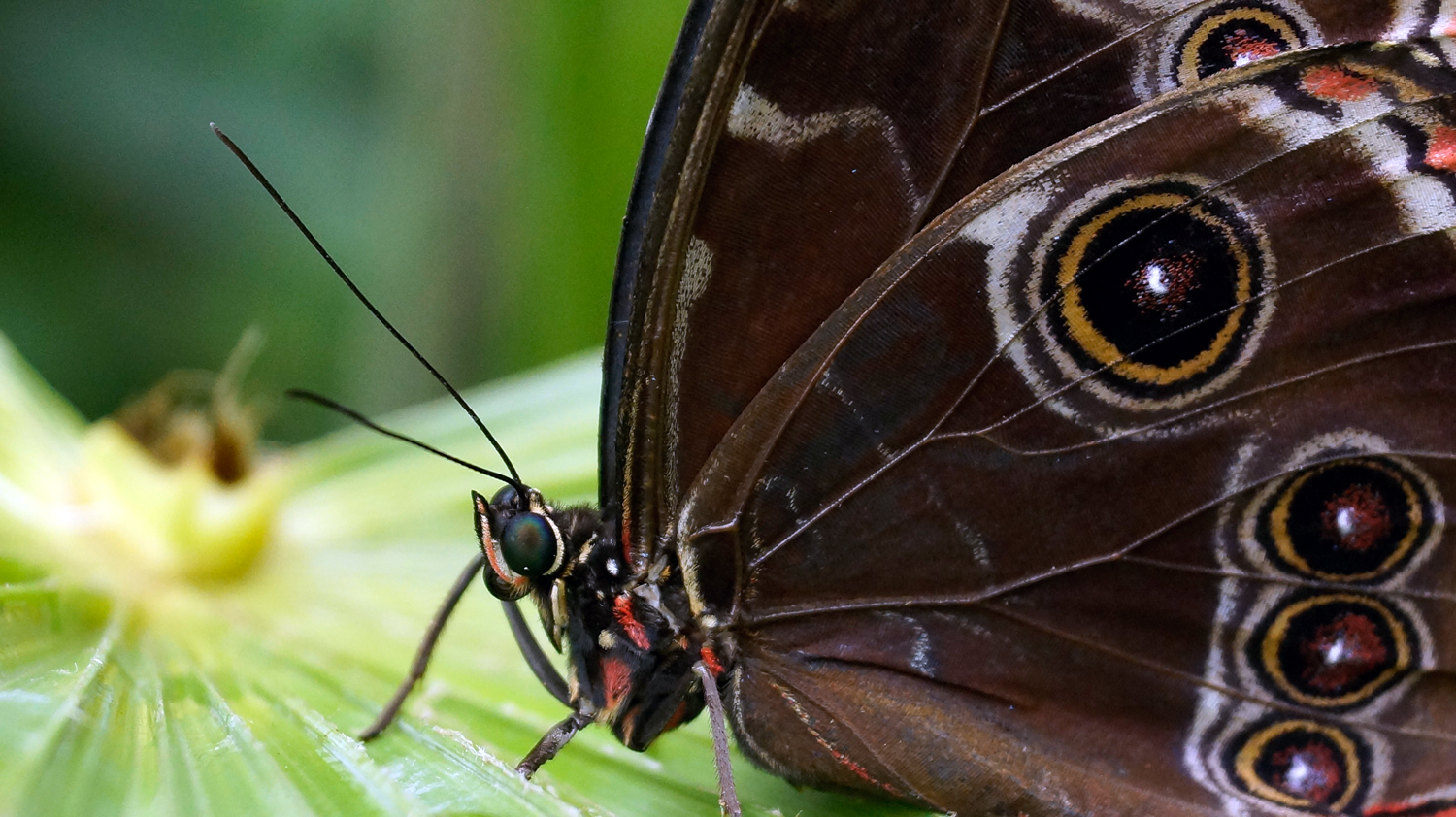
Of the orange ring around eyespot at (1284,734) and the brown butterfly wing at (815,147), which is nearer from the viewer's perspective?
the brown butterfly wing at (815,147)

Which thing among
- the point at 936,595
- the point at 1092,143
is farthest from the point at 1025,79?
the point at 936,595

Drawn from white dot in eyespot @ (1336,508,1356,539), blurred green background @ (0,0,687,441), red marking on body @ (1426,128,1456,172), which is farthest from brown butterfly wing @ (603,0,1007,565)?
blurred green background @ (0,0,687,441)

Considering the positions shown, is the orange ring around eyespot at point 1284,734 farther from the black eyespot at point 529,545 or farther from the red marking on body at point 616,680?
the black eyespot at point 529,545

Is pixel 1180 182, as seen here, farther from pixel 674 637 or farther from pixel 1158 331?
pixel 674 637

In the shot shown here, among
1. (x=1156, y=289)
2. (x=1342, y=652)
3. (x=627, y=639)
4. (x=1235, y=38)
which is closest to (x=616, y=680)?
(x=627, y=639)

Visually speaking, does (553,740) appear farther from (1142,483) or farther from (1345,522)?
(1345,522)

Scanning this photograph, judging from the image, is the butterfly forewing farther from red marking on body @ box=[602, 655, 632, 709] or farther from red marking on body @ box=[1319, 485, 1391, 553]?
red marking on body @ box=[602, 655, 632, 709]

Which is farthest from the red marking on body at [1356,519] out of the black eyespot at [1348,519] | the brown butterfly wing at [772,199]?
the brown butterfly wing at [772,199]
